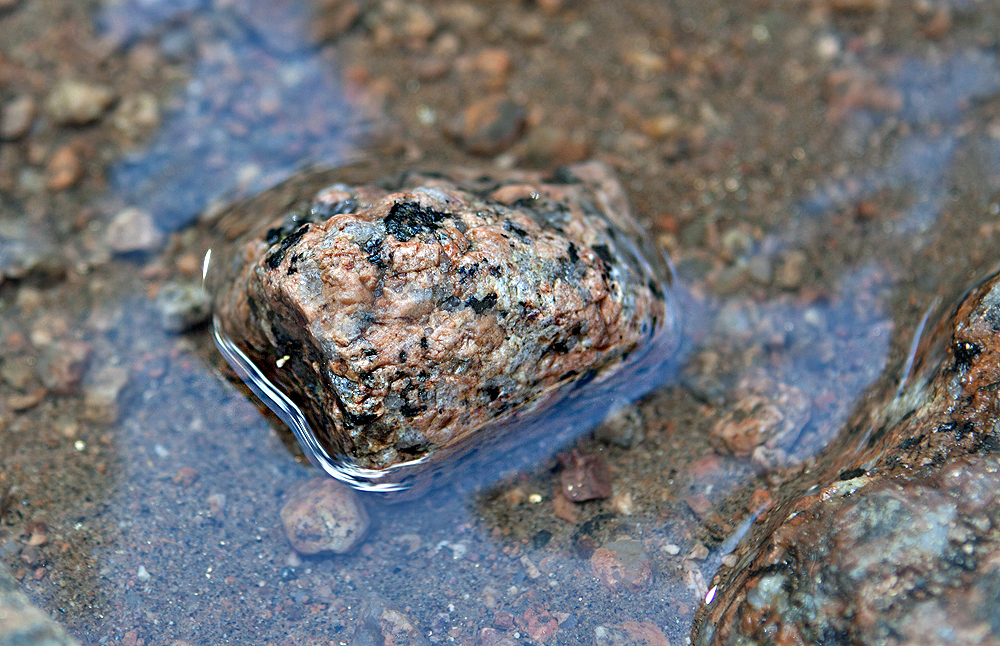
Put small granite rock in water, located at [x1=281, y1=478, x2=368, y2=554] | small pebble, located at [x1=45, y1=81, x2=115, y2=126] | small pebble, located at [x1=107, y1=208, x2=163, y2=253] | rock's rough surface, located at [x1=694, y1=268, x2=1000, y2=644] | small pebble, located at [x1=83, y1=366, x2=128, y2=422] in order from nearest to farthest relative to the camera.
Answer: rock's rough surface, located at [x1=694, y1=268, x2=1000, y2=644] → small granite rock in water, located at [x1=281, y1=478, x2=368, y2=554] → small pebble, located at [x1=83, y1=366, x2=128, y2=422] → small pebble, located at [x1=107, y1=208, x2=163, y2=253] → small pebble, located at [x1=45, y1=81, x2=115, y2=126]

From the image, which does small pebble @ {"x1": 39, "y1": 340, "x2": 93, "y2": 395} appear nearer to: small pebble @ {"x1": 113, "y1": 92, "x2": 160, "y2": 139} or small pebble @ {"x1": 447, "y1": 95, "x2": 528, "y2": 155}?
small pebble @ {"x1": 113, "y1": 92, "x2": 160, "y2": 139}

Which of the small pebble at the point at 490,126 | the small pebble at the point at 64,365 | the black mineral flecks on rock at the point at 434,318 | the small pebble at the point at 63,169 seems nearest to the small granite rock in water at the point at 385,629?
the black mineral flecks on rock at the point at 434,318

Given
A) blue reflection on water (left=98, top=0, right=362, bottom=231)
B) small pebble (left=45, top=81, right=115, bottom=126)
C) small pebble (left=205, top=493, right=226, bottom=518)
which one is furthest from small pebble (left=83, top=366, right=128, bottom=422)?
small pebble (left=45, top=81, right=115, bottom=126)

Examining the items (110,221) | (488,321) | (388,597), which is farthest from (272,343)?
Answer: (110,221)

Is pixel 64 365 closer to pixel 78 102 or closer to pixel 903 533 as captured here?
pixel 78 102

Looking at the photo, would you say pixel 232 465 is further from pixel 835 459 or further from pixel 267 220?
pixel 835 459

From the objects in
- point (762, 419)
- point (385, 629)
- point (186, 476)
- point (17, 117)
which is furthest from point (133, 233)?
point (762, 419)
